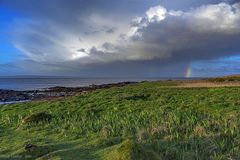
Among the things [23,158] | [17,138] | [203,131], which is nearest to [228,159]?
[203,131]

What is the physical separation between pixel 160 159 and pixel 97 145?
136 inches

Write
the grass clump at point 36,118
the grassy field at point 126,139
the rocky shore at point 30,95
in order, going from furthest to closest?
the rocky shore at point 30,95 < the grass clump at point 36,118 < the grassy field at point 126,139

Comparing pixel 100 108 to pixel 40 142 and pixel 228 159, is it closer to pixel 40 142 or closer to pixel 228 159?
pixel 40 142

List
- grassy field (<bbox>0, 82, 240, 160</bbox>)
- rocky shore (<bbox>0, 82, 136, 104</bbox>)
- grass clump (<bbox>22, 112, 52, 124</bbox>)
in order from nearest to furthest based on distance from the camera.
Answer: grassy field (<bbox>0, 82, 240, 160</bbox>)
grass clump (<bbox>22, 112, 52, 124</bbox>)
rocky shore (<bbox>0, 82, 136, 104</bbox>)

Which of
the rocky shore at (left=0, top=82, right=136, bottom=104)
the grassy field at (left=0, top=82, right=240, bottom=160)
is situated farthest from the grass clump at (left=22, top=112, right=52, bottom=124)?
the rocky shore at (left=0, top=82, right=136, bottom=104)

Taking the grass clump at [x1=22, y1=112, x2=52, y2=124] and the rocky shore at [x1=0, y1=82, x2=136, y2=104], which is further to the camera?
the rocky shore at [x1=0, y1=82, x2=136, y2=104]

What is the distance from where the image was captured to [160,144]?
13414mm

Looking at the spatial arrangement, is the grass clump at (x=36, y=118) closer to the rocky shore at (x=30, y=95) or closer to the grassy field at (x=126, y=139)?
the grassy field at (x=126, y=139)

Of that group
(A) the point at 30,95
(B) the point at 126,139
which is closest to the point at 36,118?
(B) the point at 126,139

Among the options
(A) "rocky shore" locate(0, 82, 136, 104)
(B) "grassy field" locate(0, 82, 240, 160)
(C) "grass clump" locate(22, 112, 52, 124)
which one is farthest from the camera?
(A) "rocky shore" locate(0, 82, 136, 104)

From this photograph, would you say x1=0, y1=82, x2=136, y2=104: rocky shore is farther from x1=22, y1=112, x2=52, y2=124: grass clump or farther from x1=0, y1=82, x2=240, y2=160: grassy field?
x1=0, y1=82, x2=240, y2=160: grassy field

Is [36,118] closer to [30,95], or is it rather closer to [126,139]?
[126,139]

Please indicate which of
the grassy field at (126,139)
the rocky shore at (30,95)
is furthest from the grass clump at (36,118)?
the rocky shore at (30,95)

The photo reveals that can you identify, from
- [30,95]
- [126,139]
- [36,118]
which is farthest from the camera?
[30,95]
